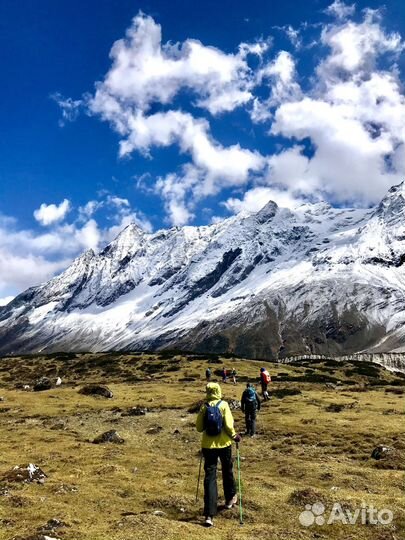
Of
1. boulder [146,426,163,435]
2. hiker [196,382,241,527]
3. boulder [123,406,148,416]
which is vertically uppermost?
hiker [196,382,241,527]

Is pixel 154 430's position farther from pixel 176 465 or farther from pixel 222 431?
pixel 222 431

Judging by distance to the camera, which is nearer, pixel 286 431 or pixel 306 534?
pixel 306 534

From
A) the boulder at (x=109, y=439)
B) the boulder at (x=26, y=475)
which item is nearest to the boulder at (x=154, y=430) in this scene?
the boulder at (x=109, y=439)

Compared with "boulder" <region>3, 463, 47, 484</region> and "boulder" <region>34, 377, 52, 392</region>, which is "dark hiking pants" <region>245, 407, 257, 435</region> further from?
"boulder" <region>34, 377, 52, 392</region>

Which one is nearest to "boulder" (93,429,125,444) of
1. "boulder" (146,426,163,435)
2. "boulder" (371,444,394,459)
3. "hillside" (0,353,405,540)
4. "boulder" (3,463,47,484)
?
"hillside" (0,353,405,540)

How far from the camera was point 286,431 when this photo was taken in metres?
31.0

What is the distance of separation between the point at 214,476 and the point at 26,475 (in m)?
7.85

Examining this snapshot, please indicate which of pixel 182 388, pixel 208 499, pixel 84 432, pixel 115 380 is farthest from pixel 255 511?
pixel 115 380

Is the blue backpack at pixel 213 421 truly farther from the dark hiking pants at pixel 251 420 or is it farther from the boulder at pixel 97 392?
the boulder at pixel 97 392

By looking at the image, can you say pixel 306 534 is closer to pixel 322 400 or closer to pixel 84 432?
pixel 84 432

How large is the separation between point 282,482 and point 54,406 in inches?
1135

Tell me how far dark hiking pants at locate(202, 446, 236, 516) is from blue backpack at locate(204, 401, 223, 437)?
528mm

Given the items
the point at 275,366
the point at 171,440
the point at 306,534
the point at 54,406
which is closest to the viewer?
the point at 306,534

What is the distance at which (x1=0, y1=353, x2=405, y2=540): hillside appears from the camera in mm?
14273
